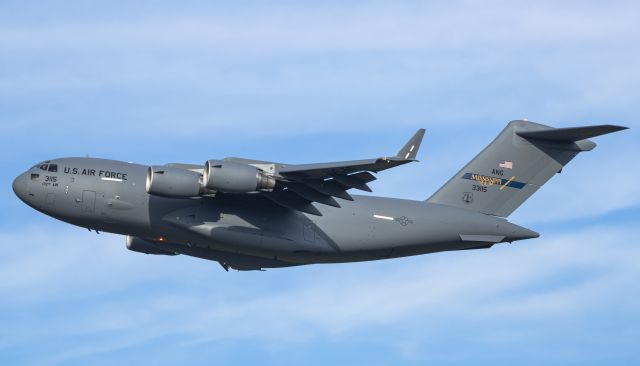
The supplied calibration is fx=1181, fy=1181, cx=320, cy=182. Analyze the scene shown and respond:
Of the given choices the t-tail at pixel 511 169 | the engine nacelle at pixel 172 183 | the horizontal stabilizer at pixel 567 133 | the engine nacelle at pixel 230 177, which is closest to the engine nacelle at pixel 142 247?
the engine nacelle at pixel 172 183

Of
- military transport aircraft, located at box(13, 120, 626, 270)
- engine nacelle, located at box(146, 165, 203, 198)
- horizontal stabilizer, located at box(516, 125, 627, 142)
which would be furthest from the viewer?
horizontal stabilizer, located at box(516, 125, 627, 142)

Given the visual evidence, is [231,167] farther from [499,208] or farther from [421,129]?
[499,208]

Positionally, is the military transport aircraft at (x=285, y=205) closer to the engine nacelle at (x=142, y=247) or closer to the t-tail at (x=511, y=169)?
the t-tail at (x=511, y=169)

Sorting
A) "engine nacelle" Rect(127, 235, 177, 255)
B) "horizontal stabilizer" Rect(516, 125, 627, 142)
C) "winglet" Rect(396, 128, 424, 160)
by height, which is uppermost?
"horizontal stabilizer" Rect(516, 125, 627, 142)

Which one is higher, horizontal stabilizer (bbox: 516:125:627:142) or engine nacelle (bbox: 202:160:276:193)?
horizontal stabilizer (bbox: 516:125:627:142)

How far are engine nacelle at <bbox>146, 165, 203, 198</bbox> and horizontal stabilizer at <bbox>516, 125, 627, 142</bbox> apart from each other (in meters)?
7.35

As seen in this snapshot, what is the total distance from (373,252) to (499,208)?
2.93 m

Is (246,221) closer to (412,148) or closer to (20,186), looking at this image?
(412,148)

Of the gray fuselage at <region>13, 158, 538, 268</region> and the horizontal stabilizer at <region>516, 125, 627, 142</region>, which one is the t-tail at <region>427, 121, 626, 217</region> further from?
the gray fuselage at <region>13, 158, 538, 268</region>

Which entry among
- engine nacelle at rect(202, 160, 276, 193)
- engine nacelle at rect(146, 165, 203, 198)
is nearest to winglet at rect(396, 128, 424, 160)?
engine nacelle at rect(202, 160, 276, 193)

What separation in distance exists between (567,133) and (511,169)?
142cm

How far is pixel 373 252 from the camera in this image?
23406 mm

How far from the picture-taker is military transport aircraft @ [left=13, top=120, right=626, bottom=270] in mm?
21562

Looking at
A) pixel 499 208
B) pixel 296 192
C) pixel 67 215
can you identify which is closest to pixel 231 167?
pixel 296 192
